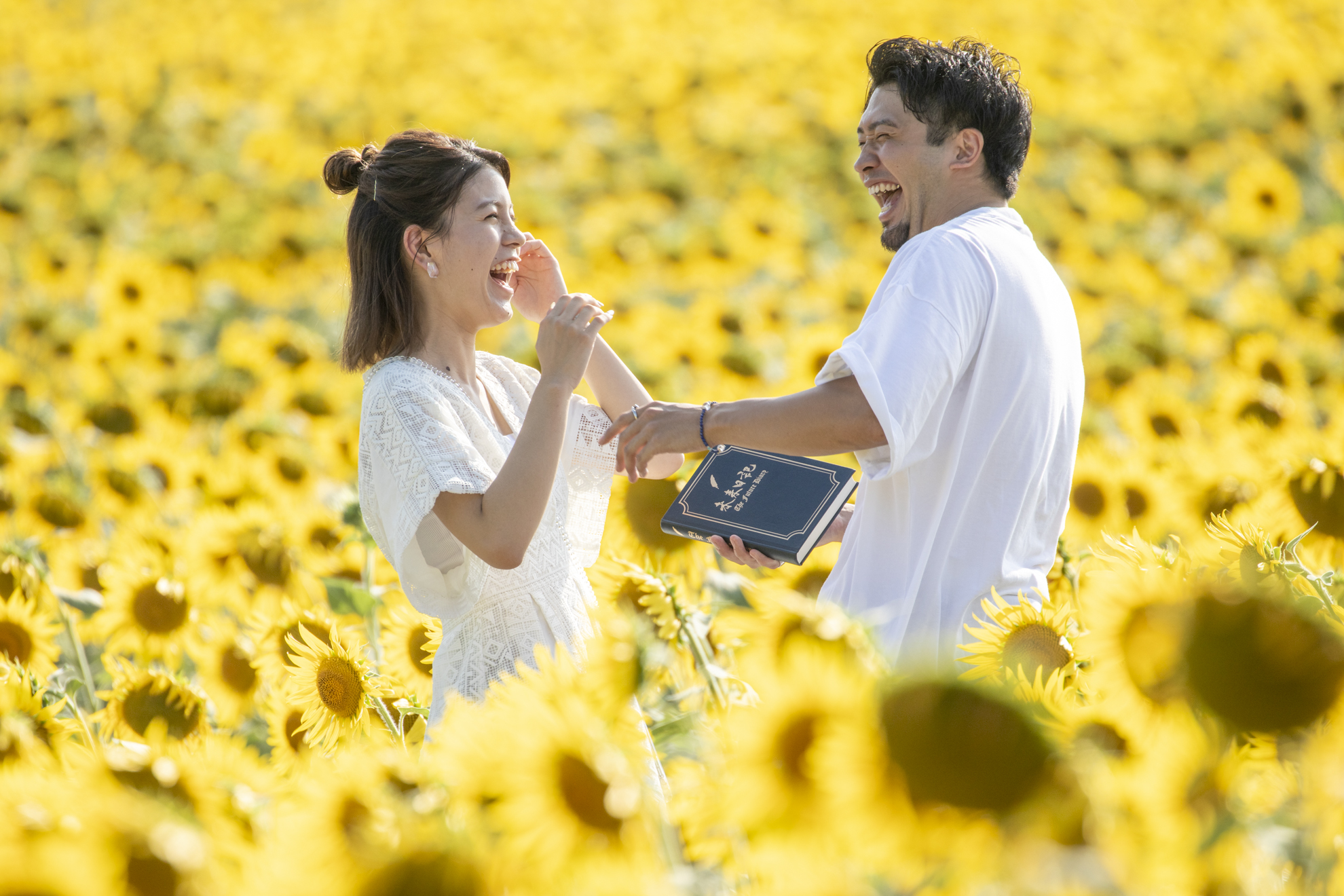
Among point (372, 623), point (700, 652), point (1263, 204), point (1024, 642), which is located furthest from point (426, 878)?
point (1263, 204)

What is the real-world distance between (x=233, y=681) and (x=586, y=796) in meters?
2.31

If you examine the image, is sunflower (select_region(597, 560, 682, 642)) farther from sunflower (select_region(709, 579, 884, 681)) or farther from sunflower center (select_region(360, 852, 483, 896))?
sunflower center (select_region(360, 852, 483, 896))

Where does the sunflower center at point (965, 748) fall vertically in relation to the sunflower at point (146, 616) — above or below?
above

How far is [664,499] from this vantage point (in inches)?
128

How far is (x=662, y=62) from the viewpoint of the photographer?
1178 centimetres

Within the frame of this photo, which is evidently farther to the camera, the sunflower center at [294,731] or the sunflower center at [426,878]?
the sunflower center at [294,731]

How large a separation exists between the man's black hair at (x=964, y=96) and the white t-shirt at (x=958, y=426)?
0.72 feet

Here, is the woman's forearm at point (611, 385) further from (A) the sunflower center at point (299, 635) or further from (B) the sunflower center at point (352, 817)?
(B) the sunflower center at point (352, 817)

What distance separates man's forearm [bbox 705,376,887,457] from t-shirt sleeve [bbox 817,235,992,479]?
0.03 m

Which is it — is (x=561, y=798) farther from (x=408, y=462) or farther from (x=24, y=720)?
(x=408, y=462)

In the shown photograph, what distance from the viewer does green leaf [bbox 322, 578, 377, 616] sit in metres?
3.02

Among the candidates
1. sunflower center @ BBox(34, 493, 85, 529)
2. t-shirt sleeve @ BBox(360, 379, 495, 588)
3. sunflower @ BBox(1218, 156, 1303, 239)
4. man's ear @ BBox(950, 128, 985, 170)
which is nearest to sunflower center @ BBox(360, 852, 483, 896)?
t-shirt sleeve @ BBox(360, 379, 495, 588)

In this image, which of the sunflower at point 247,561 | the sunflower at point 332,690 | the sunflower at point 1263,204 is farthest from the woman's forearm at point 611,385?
the sunflower at point 1263,204

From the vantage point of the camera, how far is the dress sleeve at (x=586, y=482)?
8.95 feet
